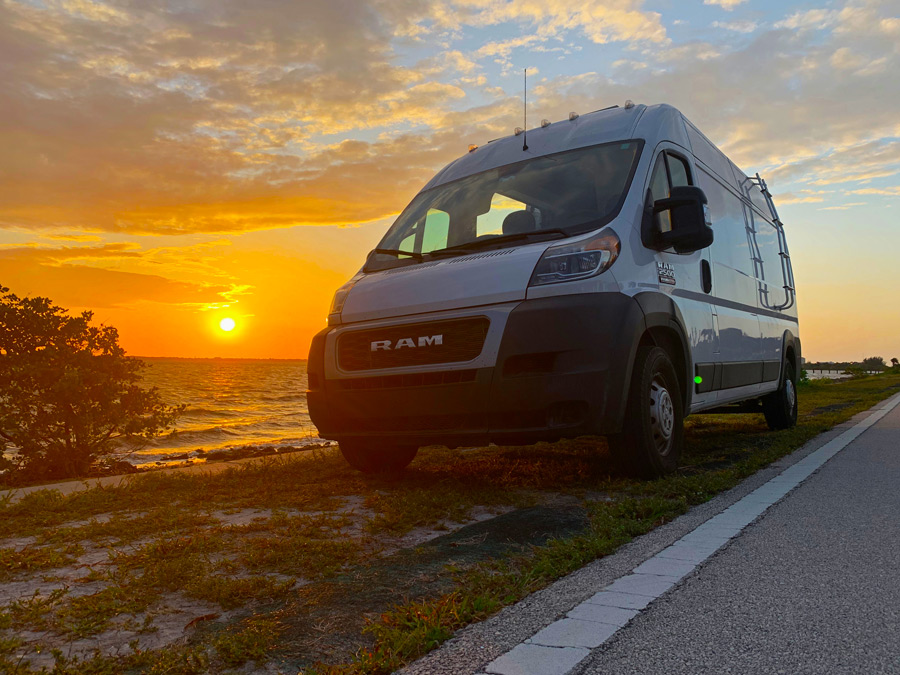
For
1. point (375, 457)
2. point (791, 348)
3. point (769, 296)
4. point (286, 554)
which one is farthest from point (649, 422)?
point (791, 348)

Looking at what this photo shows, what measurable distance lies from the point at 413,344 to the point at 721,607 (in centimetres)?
290

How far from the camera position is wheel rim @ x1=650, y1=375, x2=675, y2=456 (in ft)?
17.3

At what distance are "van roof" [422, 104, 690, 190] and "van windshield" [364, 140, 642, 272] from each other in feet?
0.39

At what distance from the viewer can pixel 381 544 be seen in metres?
3.64

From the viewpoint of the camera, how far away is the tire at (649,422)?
5.00m

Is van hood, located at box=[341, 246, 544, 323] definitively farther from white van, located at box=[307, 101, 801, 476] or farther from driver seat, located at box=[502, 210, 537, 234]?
driver seat, located at box=[502, 210, 537, 234]

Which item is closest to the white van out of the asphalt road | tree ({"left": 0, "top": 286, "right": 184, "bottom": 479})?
the asphalt road

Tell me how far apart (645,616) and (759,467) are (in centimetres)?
405

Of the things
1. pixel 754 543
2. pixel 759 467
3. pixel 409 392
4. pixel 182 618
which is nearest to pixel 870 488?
pixel 759 467

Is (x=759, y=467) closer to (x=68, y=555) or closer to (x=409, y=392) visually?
(x=409, y=392)

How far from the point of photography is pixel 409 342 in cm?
503

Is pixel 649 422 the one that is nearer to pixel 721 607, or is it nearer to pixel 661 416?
pixel 661 416

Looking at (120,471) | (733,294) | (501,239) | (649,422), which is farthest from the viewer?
(120,471)

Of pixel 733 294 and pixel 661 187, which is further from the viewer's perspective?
pixel 733 294
